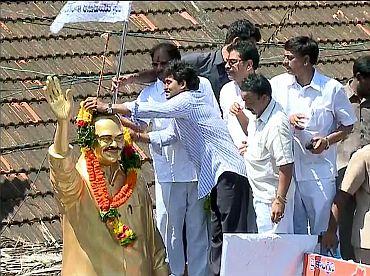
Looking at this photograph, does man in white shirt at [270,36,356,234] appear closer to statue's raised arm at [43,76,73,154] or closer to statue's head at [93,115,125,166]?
statue's head at [93,115,125,166]

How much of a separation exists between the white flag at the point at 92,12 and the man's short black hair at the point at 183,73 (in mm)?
531

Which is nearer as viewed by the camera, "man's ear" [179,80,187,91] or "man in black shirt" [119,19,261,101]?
"man's ear" [179,80,187,91]

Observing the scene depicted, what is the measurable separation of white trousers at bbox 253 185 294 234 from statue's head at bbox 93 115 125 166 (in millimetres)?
1059

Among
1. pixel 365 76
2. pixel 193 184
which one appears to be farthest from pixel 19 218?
pixel 365 76

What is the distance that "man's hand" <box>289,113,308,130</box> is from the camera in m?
6.52

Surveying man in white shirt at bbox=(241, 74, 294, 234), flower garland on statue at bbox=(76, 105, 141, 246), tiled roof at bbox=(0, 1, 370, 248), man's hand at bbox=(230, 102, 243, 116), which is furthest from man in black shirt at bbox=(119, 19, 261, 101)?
tiled roof at bbox=(0, 1, 370, 248)

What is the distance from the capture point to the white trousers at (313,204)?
660cm

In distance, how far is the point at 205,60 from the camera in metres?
6.99

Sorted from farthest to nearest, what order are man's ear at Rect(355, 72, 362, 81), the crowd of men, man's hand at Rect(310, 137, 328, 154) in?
1. man's ear at Rect(355, 72, 362, 81)
2. man's hand at Rect(310, 137, 328, 154)
3. the crowd of men

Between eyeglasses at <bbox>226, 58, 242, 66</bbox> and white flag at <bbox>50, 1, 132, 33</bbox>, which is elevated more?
white flag at <bbox>50, 1, 132, 33</bbox>

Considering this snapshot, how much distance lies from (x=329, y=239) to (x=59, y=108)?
6.33 feet

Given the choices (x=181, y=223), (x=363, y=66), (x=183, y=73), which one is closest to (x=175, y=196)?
(x=181, y=223)

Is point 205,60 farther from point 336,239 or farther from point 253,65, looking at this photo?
point 336,239

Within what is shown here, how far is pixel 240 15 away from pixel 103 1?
4110 millimetres
